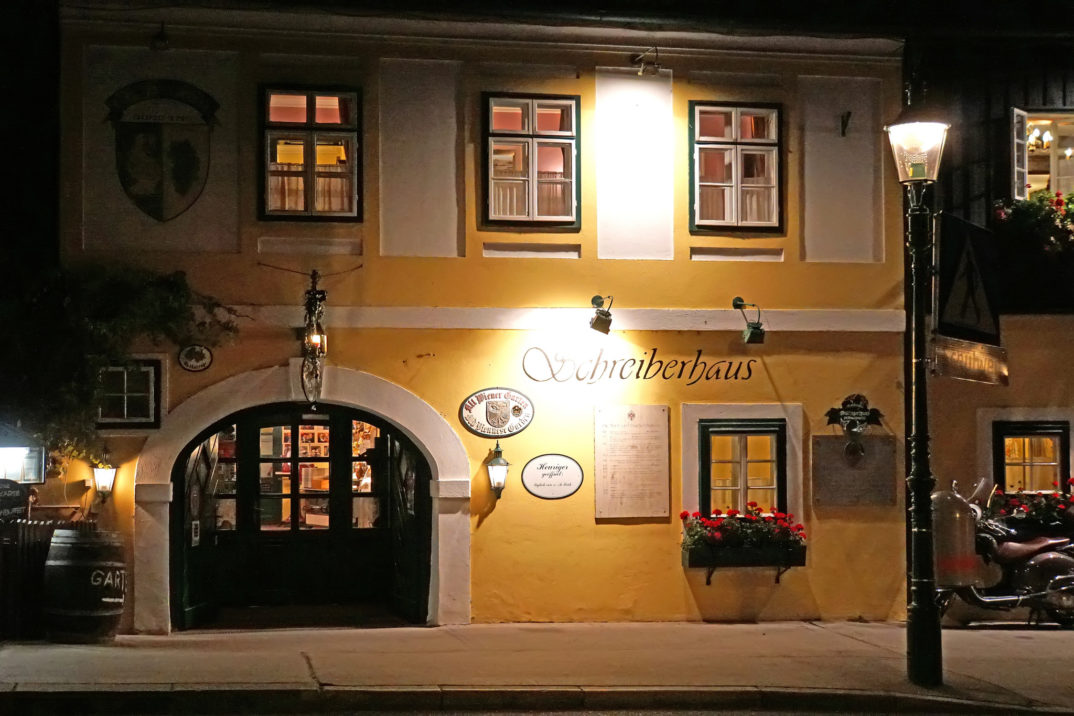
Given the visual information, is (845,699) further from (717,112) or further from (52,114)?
(52,114)

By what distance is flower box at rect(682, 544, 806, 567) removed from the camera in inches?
539

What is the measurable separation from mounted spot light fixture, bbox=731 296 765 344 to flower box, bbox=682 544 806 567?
2.16 metres

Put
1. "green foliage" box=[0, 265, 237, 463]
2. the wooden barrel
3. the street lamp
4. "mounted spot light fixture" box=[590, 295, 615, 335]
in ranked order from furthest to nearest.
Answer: "mounted spot light fixture" box=[590, 295, 615, 335], "green foliage" box=[0, 265, 237, 463], the wooden barrel, the street lamp

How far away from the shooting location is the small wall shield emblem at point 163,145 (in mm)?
13008

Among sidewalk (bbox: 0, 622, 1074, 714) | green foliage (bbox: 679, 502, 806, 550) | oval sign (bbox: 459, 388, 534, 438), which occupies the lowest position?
sidewalk (bbox: 0, 622, 1074, 714)

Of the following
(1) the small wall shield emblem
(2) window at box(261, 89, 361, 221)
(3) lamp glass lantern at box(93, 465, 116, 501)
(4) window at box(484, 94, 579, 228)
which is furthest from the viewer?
(4) window at box(484, 94, 579, 228)

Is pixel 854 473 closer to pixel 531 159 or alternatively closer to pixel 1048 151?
pixel 1048 151

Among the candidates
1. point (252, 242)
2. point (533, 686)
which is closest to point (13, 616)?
point (252, 242)

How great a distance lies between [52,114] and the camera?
519 inches

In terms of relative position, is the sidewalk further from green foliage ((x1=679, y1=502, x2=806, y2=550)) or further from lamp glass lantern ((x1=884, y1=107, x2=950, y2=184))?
lamp glass lantern ((x1=884, y1=107, x2=950, y2=184))

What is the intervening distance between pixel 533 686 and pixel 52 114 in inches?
296

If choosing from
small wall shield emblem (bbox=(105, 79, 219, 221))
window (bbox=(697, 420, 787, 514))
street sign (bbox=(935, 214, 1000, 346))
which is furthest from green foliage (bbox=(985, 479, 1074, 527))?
small wall shield emblem (bbox=(105, 79, 219, 221))

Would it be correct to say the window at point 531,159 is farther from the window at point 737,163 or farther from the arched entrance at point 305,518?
the arched entrance at point 305,518

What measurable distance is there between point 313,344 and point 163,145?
2466mm
